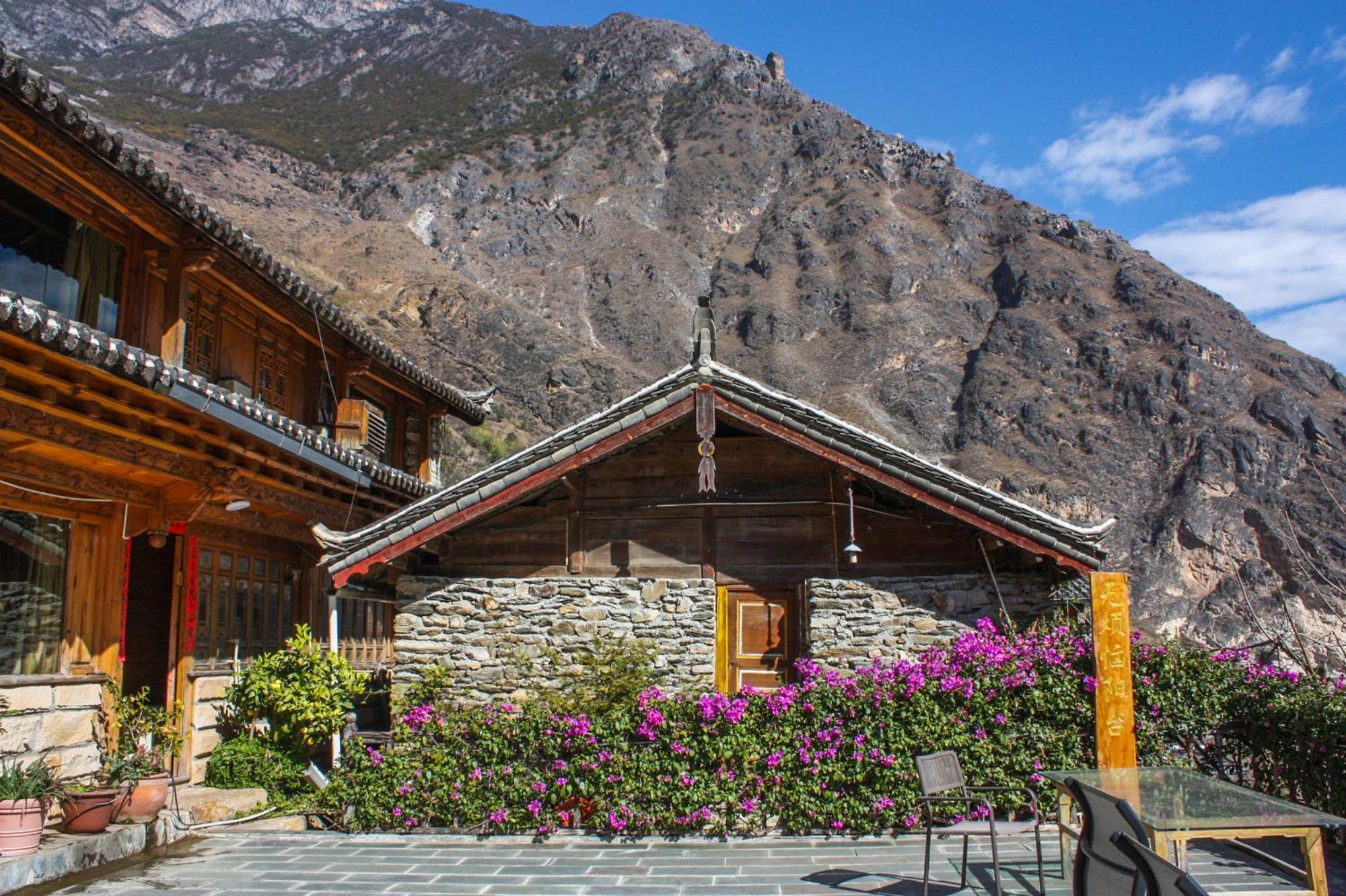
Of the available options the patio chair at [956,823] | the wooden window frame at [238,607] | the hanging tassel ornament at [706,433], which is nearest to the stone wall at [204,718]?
the wooden window frame at [238,607]

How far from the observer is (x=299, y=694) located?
1055 centimetres

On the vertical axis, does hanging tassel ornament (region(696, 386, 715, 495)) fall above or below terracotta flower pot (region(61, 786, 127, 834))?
above

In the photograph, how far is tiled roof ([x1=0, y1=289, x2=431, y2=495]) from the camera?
7359 mm

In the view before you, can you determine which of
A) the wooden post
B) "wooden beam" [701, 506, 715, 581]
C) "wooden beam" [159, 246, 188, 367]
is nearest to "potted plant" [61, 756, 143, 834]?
"wooden beam" [159, 246, 188, 367]

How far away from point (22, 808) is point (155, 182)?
19.3 feet

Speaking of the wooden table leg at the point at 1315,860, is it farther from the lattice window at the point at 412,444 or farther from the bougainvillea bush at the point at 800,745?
the lattice window at the point at 412,444

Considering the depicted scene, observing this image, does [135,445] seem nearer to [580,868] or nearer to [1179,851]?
[580,868]

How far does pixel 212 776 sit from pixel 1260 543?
184ft

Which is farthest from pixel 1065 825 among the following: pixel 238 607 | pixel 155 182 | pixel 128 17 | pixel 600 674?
pixel 128 17

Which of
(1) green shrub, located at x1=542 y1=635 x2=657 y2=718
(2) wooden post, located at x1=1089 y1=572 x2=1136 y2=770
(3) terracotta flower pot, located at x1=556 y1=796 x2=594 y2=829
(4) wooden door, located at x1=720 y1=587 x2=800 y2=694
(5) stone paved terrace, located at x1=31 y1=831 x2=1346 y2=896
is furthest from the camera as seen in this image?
(4) wooden door, located at x1=720 y1=587 x2=800 y2=694

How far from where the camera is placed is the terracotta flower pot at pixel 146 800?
29.0 feet

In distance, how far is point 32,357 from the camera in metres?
8.02

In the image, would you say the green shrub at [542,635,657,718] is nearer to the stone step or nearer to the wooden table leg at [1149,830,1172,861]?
the stone step

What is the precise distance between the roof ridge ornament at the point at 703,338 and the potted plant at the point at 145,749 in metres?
6.41
